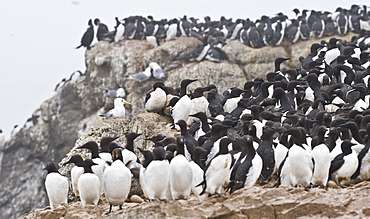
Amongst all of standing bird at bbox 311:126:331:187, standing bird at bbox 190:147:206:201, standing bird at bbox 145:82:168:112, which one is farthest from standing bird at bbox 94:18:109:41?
standing bird at bbox 311:126:331:187

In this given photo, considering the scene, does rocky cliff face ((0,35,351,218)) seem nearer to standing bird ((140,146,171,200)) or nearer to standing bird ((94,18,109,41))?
standing bird ((94,18,109,41))

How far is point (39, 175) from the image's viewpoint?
80.6 feet

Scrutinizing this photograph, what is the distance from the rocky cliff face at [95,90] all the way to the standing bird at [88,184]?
12.4m

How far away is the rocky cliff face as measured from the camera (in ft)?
70.9

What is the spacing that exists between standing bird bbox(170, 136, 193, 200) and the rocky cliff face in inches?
506

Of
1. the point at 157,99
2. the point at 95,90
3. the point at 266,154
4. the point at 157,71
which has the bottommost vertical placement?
the point at 266,154

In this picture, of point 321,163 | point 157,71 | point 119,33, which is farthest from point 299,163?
point 119,33

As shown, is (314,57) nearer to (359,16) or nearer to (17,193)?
(359,16)

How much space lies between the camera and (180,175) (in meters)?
7.91

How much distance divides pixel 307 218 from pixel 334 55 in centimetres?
899

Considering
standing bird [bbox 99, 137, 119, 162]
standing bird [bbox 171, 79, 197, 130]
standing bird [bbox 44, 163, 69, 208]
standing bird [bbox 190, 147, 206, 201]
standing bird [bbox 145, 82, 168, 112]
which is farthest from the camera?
standing bird [bbox 145, 82, 168, 112]

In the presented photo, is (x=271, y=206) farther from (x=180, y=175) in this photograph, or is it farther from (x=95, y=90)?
(x=95, y=90)

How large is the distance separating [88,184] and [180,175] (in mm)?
1374

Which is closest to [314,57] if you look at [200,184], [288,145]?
[288,145]
